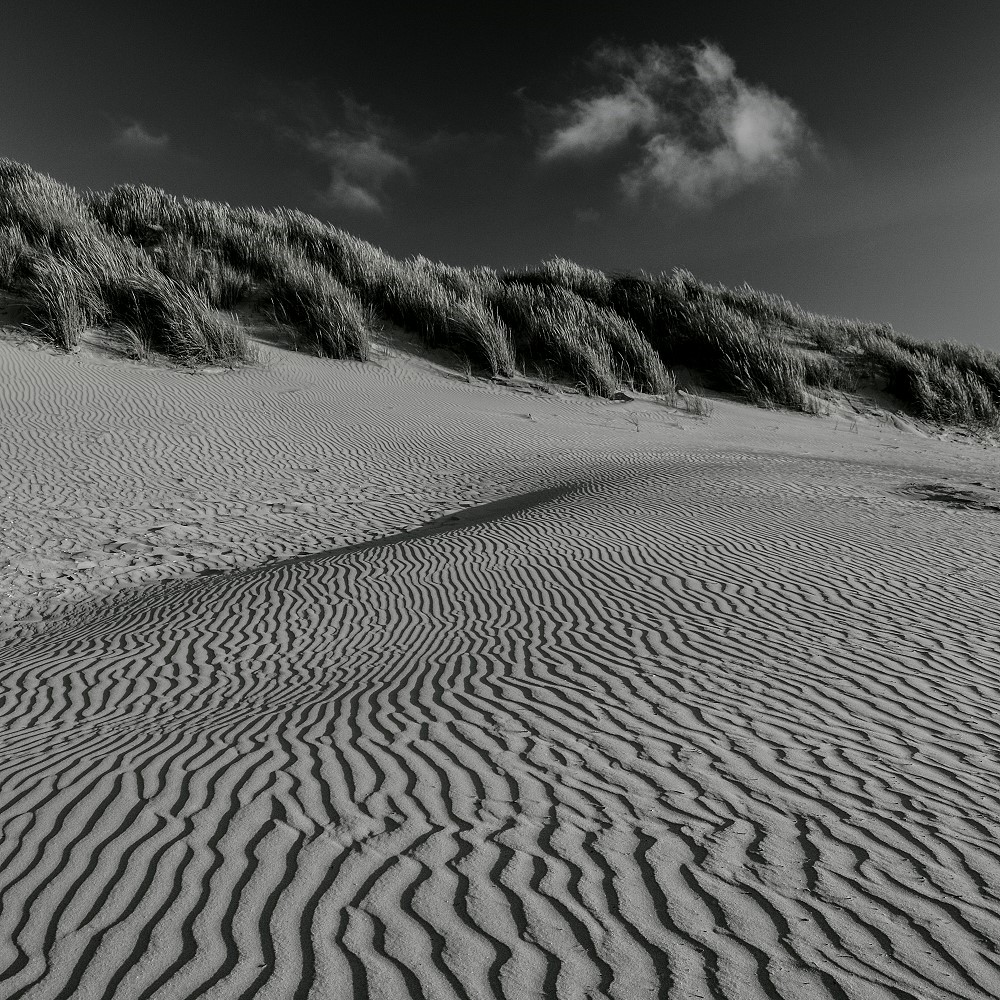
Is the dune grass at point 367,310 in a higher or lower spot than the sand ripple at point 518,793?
higher

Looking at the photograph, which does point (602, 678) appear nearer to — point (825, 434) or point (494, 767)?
point (494, 767)

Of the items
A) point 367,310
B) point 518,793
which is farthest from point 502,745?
point 367,310

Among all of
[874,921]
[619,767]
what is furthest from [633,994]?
Result: [619,767]

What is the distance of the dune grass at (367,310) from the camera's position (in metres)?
14.9

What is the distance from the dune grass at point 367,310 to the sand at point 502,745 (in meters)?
6.41

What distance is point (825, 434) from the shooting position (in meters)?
15.5

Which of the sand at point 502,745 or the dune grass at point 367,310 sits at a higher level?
the dune grass at point 367,310

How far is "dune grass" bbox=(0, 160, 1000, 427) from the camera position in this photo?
14.9 m

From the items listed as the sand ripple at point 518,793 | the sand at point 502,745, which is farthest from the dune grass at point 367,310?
the sand ripple at point 518,793

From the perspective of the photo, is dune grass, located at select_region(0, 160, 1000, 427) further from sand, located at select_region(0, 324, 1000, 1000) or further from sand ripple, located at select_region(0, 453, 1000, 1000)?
sand ripple, located at select_region(0, 453, 1000, 1000)

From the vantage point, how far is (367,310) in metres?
18.2

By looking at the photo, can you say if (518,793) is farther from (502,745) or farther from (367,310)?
(367,310)

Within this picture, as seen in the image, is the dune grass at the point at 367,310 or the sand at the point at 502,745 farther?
the dune grass at the point at 367,310

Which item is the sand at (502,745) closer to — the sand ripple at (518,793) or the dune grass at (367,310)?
the sand ripple at (518,793)
